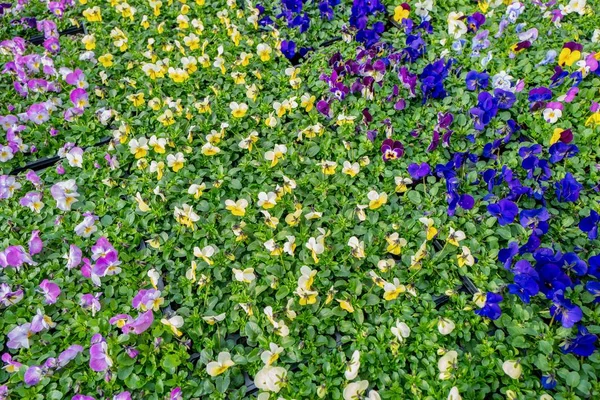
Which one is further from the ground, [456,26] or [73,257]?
[456,26]

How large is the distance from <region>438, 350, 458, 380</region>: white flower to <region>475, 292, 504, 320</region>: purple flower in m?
0.23

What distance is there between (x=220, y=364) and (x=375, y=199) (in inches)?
37.6

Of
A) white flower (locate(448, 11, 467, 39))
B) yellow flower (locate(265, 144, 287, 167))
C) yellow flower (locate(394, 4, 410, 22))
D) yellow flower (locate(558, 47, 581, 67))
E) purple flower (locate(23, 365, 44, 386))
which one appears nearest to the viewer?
purple flower (locate(23, 365, 44, 386))

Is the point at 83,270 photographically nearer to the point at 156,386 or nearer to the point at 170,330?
the point at 170,330

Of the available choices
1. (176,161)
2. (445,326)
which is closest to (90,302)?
(176,161)

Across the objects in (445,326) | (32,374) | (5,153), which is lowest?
(32,374)

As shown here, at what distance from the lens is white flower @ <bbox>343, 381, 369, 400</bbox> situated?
1.61 m

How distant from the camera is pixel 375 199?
2.16 metres

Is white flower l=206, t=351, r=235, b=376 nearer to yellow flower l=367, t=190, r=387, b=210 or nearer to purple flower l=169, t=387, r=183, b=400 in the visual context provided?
purple flower l=169, t=387, r=183, b=400

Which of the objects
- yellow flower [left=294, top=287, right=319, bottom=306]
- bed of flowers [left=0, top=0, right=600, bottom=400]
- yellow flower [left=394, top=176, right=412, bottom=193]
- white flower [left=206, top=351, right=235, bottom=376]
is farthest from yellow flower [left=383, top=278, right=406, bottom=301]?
white flower [left=206, top=351, right=235, bottom=376]

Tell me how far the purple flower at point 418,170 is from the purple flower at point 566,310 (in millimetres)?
778

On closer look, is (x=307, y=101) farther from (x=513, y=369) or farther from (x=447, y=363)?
(x=513, y=369)

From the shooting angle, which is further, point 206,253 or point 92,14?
point 92,14

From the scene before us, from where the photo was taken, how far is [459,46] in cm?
289
